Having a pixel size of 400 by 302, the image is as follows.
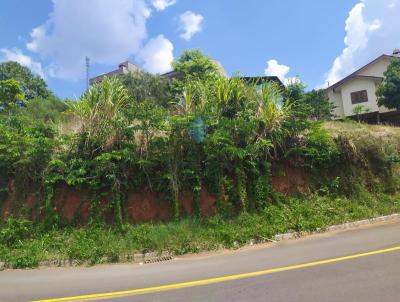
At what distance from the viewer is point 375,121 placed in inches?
1379

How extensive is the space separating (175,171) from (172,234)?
217 cm

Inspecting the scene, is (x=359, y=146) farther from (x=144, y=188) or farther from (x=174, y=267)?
(x=174, y=267)

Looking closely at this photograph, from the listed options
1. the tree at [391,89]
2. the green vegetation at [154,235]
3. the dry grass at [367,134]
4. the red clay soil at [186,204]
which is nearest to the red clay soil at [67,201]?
the green vegetation at [154,235]

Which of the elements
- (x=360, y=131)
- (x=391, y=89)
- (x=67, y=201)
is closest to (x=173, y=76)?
(x=391, y=89)

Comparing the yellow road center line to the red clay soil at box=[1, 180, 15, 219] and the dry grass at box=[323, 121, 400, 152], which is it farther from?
the dry grass at box=[323, 121, 400, 152]

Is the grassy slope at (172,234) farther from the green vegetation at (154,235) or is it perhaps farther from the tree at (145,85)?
the tree at (145,85)

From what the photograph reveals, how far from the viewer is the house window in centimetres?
3584

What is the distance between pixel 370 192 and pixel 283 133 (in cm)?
411

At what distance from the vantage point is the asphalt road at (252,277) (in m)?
5.61

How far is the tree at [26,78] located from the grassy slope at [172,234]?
3910 cm

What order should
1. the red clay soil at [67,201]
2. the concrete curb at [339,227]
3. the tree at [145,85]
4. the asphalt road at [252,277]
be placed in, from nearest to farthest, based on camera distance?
the asphalt road at [252,277] → the concrete curb at [339,227] → the red clay soil at [67,201] → the tree at [145,85]

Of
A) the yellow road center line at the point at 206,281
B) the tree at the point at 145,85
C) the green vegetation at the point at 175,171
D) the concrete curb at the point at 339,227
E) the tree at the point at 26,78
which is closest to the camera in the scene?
the yellow road center line at the point at 206,281

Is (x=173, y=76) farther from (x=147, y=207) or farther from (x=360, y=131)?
(x=147, y=207)

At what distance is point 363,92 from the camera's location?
3603 centimetres
